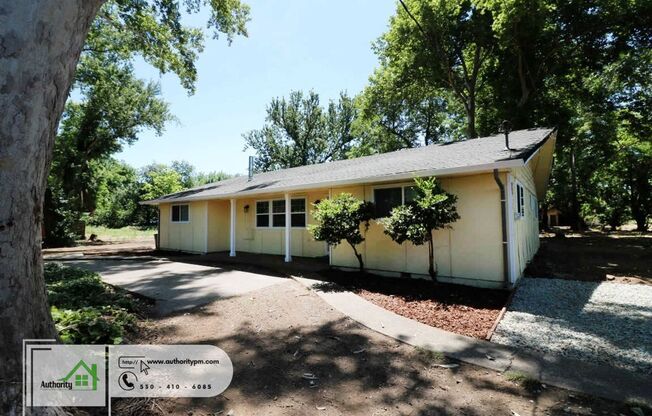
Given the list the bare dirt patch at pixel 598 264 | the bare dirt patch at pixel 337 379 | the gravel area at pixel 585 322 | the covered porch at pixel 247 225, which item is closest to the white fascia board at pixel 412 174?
the covered porch at pixel 247 225

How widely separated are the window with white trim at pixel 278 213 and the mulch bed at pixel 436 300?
4142 millimetres

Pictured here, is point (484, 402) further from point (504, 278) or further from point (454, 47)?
point (454, 47)

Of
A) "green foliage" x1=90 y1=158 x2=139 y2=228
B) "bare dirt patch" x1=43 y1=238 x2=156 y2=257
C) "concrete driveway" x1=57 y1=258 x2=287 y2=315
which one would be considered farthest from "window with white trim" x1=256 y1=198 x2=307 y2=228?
"green foliage" x1=90 y1=158 x2=139 y2=228

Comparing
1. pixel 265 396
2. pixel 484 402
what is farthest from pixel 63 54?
pixel 484 402

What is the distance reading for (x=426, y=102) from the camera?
2745 centimetres

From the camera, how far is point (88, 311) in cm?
425

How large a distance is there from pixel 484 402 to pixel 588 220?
130 feet

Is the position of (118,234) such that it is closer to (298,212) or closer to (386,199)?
(298,212)

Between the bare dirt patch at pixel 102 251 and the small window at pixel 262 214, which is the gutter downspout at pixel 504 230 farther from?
the bare dirt patch at pixel 102 251

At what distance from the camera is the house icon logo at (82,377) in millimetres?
2717

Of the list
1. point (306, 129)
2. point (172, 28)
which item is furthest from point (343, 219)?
point (306, 129)

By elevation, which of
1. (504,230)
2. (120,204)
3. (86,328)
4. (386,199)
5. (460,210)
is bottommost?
(86,328)

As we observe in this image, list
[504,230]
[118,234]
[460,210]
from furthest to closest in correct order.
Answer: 1. [118,234]
2. [460,210]
3. [504,230]

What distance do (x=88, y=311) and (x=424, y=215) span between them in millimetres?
6009
